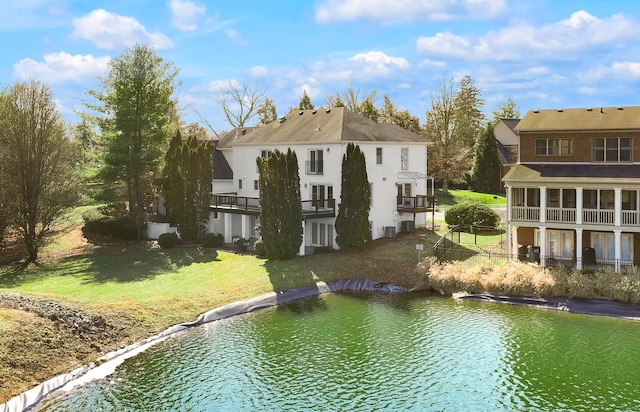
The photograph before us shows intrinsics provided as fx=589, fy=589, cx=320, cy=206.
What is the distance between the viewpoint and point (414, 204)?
4322 centimetres

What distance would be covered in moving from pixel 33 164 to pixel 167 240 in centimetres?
1068

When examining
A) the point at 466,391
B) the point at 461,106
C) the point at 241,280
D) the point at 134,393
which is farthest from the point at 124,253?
the point at 461,106

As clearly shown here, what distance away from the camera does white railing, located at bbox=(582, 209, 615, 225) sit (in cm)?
3281

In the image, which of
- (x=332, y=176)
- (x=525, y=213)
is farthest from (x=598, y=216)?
(x=332, y=176)

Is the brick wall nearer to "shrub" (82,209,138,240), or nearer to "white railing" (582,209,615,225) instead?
"white railing" (582,209,615,225)

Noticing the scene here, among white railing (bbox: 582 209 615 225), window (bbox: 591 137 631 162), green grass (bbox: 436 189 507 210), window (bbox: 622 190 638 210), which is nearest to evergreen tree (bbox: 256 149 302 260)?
white railing (bbox: 582 209 615 225)

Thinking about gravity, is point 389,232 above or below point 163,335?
above

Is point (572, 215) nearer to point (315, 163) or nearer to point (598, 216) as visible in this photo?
point (598, 216)

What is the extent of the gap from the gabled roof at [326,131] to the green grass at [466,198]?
45.1ft

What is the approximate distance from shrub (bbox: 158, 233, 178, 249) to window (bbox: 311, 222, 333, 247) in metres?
10.7

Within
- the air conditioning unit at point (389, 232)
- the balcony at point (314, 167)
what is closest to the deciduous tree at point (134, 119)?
the balcony at point (314, 167)

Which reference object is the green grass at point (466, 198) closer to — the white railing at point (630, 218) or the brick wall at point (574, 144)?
the brick wall at point (574, 144)

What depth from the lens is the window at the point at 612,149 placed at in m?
34.4

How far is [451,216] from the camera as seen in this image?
44.3 m
